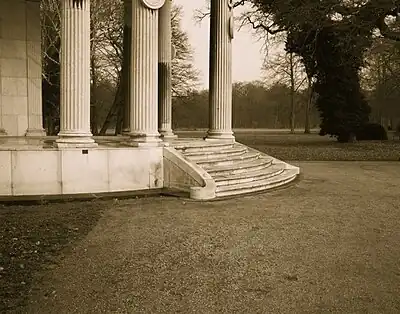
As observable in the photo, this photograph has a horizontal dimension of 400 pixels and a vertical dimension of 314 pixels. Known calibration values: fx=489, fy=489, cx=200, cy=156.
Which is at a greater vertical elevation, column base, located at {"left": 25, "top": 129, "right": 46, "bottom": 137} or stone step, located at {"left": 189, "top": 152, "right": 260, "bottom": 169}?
column base, located at {"left": 25, "top": 129, "right": 46, "bottom": 137}

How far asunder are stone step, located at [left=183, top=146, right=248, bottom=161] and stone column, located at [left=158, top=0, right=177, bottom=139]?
10.8 ft

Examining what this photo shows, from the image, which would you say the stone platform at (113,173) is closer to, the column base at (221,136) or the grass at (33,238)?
the grass at (33,238)

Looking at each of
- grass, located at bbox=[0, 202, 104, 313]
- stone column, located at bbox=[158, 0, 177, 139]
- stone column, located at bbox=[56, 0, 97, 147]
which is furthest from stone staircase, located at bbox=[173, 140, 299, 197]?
grass, located at bbox=[0, 202, 104, 313]

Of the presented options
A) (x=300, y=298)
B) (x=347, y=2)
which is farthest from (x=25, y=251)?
(x=347, y=2)

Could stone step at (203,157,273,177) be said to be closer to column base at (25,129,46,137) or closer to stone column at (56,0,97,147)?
stone column at (56,0,97,147)

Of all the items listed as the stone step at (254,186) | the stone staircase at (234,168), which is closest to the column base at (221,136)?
the stone staircase at (234,168)

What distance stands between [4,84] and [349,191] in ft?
41.5

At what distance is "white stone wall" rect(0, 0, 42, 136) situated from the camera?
17953 mm

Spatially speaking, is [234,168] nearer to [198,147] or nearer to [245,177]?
[245,177]

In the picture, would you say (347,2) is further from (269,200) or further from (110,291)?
(110,291)

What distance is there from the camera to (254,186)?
44.3 feet

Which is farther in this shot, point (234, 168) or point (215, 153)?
point (215, 153)

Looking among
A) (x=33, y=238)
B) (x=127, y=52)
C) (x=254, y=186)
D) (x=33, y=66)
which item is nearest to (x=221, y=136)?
(x=254, y=186)

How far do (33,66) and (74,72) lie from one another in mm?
7342
